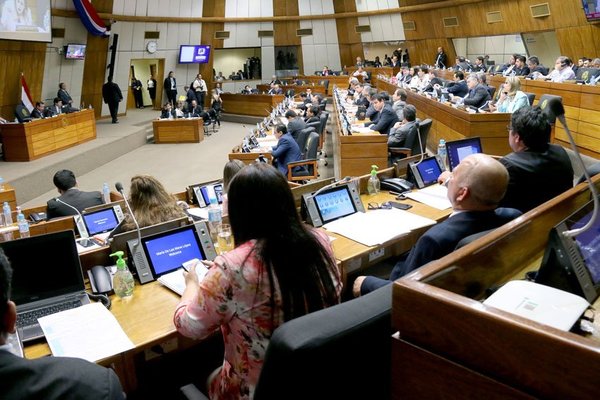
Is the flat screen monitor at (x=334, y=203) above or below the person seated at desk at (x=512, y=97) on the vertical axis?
below

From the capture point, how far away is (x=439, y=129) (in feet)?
27.9

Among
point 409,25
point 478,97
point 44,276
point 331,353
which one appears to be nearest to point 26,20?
point 478,97

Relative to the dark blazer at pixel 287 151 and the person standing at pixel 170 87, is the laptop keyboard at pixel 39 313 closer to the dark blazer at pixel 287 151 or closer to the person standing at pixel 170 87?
the dark blazer at pixel 287 151

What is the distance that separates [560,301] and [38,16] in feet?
39.4

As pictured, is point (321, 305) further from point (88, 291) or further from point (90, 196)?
point (90, 196)

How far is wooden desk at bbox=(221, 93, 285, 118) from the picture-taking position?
14.4 meters

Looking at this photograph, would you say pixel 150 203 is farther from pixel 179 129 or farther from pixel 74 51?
pixel 74 51

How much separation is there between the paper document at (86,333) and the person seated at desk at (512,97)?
6.13 meters

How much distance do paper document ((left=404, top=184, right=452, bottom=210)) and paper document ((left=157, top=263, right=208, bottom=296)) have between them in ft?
5.80

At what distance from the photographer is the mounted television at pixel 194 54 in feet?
53.4

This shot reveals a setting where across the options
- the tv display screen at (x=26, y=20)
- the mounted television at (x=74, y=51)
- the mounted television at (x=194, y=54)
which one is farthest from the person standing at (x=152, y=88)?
the tv display screen at (x=26, y=20)

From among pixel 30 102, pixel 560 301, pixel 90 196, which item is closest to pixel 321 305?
pixel 560 301

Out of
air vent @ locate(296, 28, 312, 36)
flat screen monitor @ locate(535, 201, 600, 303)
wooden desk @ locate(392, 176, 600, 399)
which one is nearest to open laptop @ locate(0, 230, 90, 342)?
wooden desk @ locate(392, 176, 600, 399)

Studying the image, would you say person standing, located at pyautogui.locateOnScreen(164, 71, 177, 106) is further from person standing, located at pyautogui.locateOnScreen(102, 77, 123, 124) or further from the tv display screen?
the tv display screen
